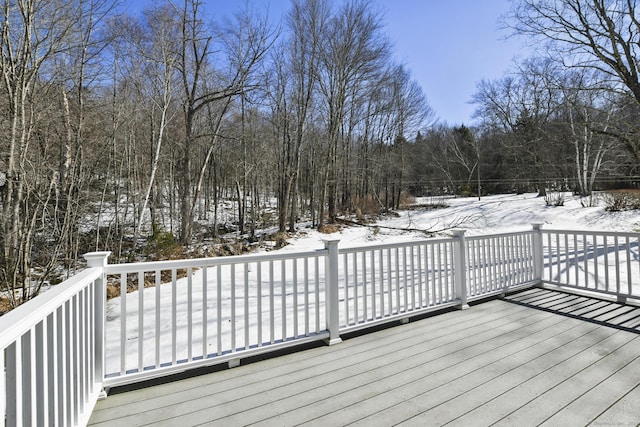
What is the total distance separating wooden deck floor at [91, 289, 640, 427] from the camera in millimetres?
1757

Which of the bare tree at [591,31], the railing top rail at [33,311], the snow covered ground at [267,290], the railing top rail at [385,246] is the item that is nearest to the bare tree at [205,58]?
the snow covered ground at [267,290]

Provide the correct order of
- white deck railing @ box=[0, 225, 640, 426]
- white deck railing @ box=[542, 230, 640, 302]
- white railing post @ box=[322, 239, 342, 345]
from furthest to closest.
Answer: white deck railing @ box=[542, 230, 640, 302], white railing post @ box=[322, 239, 342, 345], white deck railing @ box=[0, 225, 640, 426]

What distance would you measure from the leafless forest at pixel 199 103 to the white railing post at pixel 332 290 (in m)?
4.22

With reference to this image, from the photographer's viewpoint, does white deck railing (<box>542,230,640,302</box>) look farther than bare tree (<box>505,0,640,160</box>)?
No

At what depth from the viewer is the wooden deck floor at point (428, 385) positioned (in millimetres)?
1757

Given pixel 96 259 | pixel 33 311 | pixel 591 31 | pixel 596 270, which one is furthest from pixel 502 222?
pixel 33 311

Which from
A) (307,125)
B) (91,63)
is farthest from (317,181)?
(91,63)

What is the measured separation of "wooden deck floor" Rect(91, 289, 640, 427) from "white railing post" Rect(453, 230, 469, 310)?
549mm

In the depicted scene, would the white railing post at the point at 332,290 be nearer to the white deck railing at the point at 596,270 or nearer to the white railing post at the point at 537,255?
the white deck railing at the point at 596,270

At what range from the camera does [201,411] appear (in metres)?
1.84

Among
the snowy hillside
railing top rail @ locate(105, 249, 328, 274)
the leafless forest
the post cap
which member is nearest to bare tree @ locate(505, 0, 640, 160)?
the leafless forest

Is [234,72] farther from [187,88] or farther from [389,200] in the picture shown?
[389,200]

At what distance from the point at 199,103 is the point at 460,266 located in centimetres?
970

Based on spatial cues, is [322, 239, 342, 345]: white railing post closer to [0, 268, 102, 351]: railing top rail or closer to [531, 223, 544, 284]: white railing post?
[0, 268, 102, 351]: railing top rail
